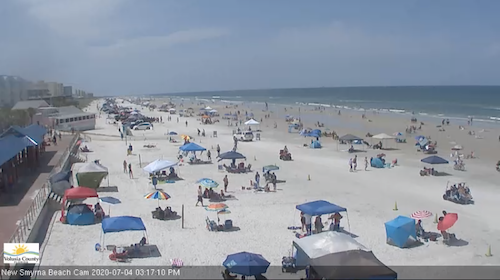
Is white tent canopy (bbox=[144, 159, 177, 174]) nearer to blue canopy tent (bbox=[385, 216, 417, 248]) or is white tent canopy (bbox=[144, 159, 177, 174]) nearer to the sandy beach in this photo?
the sandy beach

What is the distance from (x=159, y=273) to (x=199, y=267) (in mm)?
1085

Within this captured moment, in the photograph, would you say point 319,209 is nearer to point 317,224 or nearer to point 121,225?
point 317,224

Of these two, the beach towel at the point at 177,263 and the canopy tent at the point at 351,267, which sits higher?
the canopy tent at the point at 351,267

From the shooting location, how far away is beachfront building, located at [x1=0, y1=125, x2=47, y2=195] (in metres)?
18.6

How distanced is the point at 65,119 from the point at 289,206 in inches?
1336

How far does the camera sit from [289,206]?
18656mm

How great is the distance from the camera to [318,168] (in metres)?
27.1

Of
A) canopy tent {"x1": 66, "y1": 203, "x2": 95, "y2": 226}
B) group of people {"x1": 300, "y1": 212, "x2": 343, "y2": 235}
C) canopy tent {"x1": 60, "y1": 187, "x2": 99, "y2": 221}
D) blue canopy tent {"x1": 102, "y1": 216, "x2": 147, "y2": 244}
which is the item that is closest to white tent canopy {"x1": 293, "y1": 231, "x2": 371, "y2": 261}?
group of people {"x1": 300, "y1": 212, "x2": 343, "y2": 235}

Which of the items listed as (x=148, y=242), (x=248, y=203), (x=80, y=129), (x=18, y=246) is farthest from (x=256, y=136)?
(x=18, y=246)

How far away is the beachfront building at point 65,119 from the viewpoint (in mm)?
44156

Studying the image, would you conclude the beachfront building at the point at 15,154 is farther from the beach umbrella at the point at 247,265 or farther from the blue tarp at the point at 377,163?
the blue tarp at the point at 377,163

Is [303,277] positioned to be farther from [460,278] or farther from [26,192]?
[26,192]

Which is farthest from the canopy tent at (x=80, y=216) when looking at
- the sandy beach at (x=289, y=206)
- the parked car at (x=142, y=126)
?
the parked car at (x=142, y=126)

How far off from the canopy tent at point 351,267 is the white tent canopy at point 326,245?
0.22 meters
